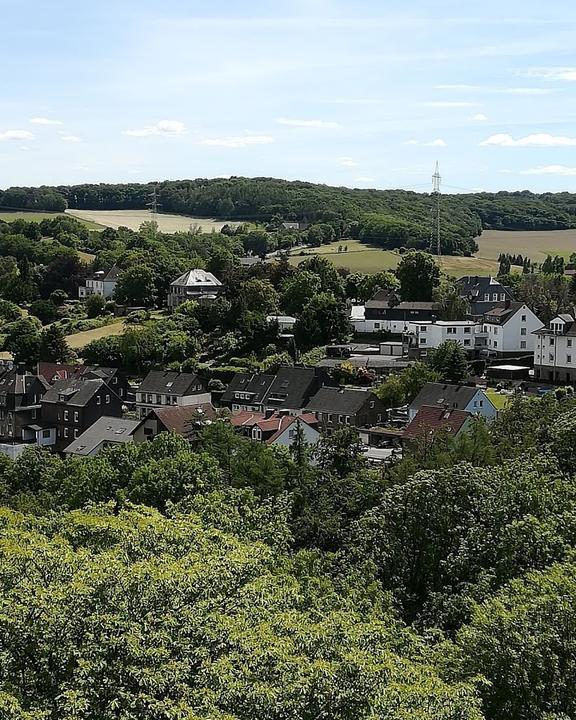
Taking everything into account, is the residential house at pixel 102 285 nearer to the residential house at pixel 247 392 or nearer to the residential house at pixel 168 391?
the residential house at pixel 168 391

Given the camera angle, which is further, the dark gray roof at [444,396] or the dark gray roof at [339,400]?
the dark gray roof at [339,400]

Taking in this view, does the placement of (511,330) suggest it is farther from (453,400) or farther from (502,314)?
(453,400)

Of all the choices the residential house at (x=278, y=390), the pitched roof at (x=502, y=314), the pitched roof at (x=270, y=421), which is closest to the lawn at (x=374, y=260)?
the pitched roof at (x=502, y=314)

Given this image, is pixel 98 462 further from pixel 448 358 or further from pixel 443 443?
pixel 448 358

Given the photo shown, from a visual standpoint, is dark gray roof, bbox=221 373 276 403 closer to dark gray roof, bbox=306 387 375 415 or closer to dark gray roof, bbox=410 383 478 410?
dark gray roof, bbox=306 387 375 415

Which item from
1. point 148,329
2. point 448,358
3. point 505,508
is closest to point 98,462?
point 505,508

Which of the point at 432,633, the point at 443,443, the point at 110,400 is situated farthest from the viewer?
the point at 110,400

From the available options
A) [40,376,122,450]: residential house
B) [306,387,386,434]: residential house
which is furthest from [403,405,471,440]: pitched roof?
[40,376,122,450]: residential house
